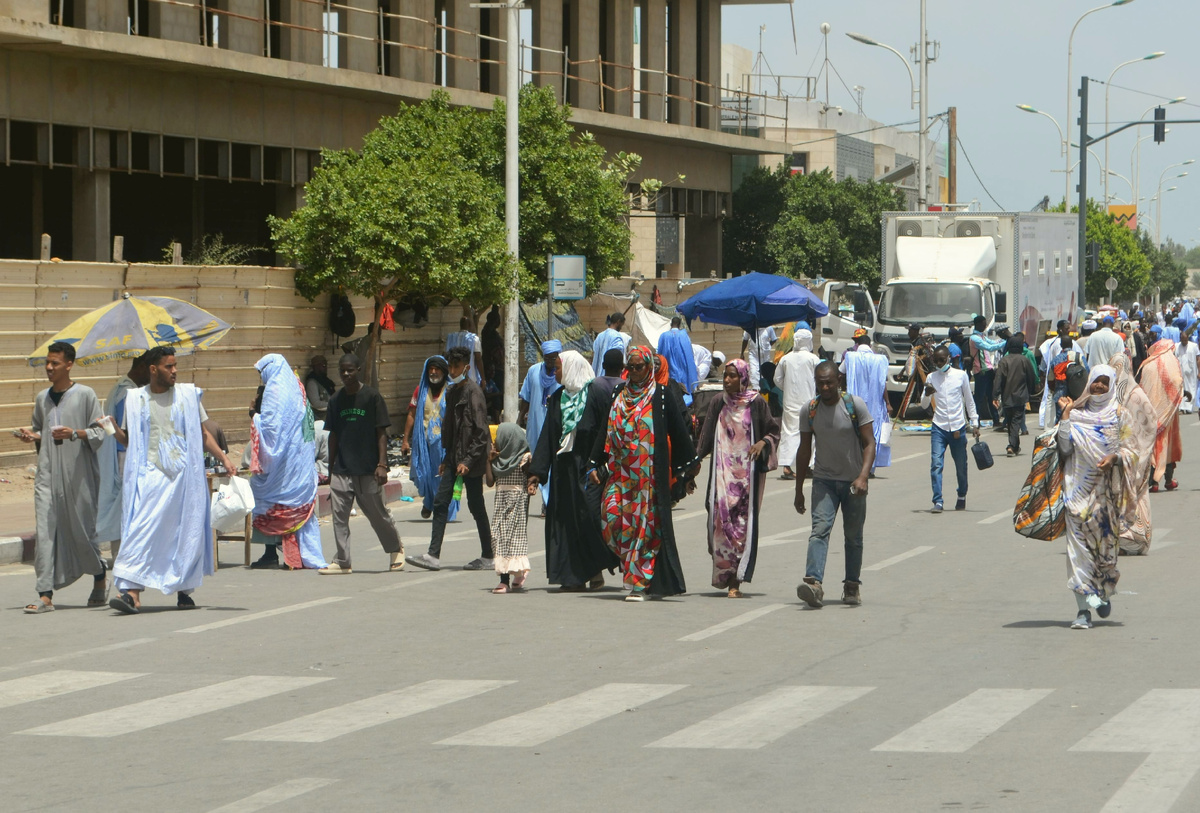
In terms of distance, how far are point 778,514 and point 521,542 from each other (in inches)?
227

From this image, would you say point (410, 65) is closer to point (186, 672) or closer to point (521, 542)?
point (521, 542)

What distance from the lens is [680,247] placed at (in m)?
51.5

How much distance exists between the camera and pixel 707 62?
149 ft

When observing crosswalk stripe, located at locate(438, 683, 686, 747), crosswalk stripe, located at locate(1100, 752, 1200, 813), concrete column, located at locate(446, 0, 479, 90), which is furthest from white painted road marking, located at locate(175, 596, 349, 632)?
concrete column, located at locate(446, 0, 479, 90)

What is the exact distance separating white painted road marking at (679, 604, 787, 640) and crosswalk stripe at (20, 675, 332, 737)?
2.44 meters

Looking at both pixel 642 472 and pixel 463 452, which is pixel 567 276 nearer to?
pixel 463 452

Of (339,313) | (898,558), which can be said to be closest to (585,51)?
(339,313)

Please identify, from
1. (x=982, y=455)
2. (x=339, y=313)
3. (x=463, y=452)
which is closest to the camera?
(x=463, y=452)

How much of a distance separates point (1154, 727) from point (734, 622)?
3701mm

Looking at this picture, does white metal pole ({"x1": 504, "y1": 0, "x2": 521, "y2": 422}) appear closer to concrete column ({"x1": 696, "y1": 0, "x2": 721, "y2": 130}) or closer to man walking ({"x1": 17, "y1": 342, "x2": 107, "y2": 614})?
man walking ({"x1": 17, "y1": 342, "x2": 107, "y2": 614})

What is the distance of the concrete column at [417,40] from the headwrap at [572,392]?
22.1 meters

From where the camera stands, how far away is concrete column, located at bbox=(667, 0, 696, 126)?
44.0 meters

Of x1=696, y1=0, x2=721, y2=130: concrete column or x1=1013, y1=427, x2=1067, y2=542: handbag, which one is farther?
x1=696, y1=0, x2=721, y2=130: concrete column

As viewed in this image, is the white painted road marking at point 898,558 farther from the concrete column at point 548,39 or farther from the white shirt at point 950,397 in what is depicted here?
the concrete column at point 548,39
